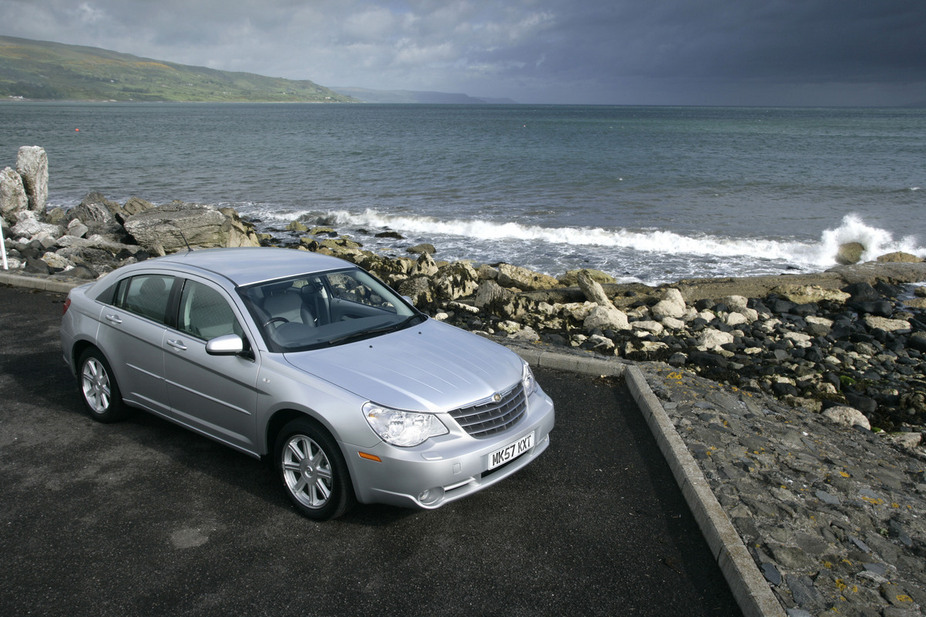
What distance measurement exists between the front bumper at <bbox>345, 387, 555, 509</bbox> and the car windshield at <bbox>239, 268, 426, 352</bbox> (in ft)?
3.53

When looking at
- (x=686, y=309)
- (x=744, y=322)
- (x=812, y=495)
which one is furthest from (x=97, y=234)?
(x=812, y=495)

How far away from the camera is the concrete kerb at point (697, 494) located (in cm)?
368

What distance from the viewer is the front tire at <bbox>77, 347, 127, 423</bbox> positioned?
575 centimetres

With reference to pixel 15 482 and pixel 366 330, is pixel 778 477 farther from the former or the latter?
pixel 15 482

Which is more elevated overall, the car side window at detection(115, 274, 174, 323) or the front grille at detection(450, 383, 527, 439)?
the car side window at detection(115, 274, 174, 323)

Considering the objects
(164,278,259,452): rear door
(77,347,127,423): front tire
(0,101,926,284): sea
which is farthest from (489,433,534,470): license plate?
(0,101,926,284): sea

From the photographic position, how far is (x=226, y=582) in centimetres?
379

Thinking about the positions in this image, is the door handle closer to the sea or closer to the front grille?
the front grille

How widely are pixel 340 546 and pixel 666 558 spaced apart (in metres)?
2.04

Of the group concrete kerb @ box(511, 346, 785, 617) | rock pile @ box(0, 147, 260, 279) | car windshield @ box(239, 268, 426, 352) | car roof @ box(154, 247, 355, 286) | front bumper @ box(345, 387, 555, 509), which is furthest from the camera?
rock pile @ box(0, 147, 260, 279)

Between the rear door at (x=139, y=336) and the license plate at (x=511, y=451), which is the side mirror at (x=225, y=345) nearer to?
the rear door at (x=139, y=336)

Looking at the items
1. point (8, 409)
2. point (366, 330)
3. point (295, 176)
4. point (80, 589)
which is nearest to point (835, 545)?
point (366, 330)

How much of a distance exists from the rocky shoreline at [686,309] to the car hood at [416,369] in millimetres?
4680

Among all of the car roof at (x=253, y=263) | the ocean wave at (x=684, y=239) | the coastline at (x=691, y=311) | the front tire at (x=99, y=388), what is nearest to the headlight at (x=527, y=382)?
the car roof at (x=253, y=263)
